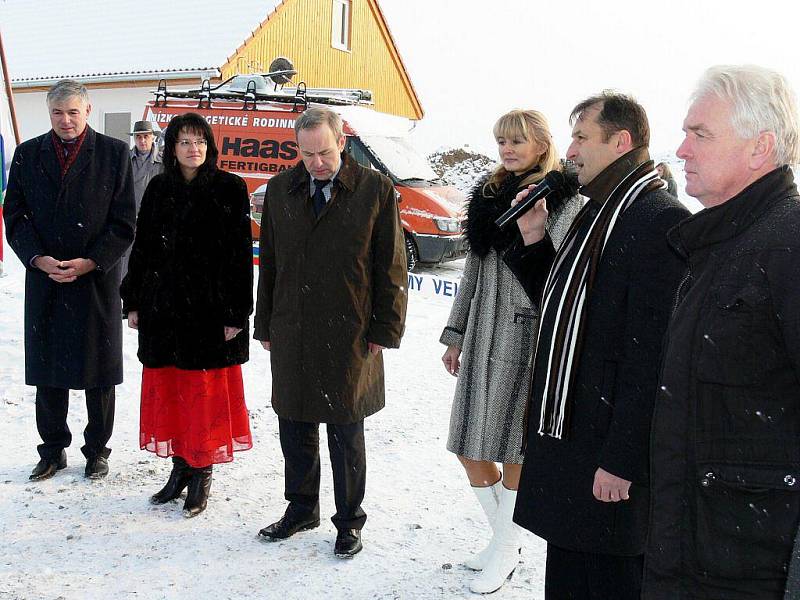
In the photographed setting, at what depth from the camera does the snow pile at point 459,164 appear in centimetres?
2877

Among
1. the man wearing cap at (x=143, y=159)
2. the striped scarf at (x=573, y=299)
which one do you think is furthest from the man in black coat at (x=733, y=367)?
the man wearing cap at (x=143, y=159)

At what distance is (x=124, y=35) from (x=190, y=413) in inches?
825

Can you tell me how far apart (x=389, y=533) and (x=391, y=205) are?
1619mm

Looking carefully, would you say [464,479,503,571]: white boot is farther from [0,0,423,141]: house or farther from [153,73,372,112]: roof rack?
[0,0,423,141]: house

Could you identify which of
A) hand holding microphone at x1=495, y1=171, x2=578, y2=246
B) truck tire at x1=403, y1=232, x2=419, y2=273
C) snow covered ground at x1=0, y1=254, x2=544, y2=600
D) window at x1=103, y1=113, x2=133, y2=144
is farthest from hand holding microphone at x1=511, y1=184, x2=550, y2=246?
window at x1=103, y1=113, x2=133, y2=144

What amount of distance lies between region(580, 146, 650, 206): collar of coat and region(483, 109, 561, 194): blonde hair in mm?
741

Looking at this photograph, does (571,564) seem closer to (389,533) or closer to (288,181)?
(389,533)

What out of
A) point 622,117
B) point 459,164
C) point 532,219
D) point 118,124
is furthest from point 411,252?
point 459,164

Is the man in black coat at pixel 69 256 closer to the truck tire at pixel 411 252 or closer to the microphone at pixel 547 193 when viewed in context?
the microphone at pixel 547 193

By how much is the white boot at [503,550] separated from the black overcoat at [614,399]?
86 centimetres

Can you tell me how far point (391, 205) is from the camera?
370 cm

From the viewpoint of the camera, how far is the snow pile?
94.4 ft

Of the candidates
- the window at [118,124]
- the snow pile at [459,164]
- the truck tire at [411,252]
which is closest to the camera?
the truck tire at [411,252]

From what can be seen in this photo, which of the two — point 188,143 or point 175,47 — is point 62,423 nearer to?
point 188,143
